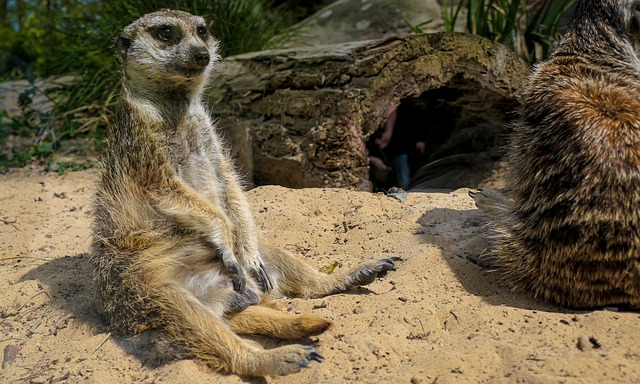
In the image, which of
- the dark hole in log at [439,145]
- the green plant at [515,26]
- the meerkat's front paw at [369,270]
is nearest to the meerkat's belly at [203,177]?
the meerkat's front paw at [369,270]

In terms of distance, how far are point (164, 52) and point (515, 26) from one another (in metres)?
4.15

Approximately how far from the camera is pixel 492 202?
141 inches

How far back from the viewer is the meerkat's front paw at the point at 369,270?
10.2ft

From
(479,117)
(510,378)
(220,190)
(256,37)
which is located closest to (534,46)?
(479,117)

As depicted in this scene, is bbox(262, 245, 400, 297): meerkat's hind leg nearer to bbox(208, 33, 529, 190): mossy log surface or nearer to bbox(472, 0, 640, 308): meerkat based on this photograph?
bbox(472, 0, 640, 308): meerkat

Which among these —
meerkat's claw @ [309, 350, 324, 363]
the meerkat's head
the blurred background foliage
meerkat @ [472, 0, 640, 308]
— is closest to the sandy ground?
meerkat's claw @ [309, 350, 324, 363]

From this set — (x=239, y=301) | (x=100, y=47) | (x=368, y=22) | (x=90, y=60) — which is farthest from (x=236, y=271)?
(x=368, y=22)

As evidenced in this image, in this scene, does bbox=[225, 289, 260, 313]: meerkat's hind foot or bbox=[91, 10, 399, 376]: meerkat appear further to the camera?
bbox=[225, 289, 260, 313]: meerkat's hind foot

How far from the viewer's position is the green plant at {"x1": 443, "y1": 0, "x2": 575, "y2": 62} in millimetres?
6271

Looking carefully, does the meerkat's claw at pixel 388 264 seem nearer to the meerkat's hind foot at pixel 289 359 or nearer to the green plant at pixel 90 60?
the meerkat's hind foot at pixel 289 359

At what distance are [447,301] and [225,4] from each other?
16.2ft

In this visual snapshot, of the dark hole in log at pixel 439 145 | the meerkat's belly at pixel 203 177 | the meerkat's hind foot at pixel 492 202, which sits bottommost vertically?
the dark hole in log at pixel 439 145

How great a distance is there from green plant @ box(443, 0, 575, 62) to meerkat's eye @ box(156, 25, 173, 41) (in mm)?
3727

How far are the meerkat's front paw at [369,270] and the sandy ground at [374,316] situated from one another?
47 mm
